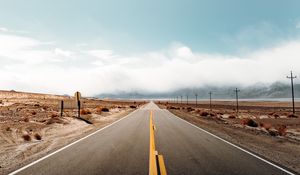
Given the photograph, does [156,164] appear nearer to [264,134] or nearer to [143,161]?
[143,161]

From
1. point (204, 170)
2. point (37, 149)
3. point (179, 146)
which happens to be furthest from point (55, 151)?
point (204, 170)

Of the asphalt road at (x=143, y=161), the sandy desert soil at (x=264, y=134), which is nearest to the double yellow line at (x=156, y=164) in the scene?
the asphalt road at (x=143, y=161)

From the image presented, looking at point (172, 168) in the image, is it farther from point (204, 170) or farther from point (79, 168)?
point (79, 168)

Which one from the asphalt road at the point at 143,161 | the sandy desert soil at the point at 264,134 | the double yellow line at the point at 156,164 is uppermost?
the double yellow line at the point at 156,164

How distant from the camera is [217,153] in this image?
9.98 m

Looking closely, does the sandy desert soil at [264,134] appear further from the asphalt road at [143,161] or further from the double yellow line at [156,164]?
the double yellow line at [156,164]

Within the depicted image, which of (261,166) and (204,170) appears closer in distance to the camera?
(204,170)

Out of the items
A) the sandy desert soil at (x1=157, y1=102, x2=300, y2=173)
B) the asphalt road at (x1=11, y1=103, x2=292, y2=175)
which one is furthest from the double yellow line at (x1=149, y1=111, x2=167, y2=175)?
the sandy desert soil at (x1=157, y1=102, x2=300, y2=173)

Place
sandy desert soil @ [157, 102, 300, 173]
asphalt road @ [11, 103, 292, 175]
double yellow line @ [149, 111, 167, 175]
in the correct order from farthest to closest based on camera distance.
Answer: sandy desert soil @ [157, 102, 300, 173] → asphalt road @ [11, 103, 292, 175] → double yellow line @ [149, 111, 167, 175]

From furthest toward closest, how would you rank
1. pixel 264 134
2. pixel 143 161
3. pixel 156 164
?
pixel 264 134 < pixel 143 161 < pixel 156 164

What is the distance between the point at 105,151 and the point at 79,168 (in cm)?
272

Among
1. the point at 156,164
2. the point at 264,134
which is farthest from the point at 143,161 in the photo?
the point at 264,134

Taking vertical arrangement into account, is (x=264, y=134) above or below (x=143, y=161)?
below

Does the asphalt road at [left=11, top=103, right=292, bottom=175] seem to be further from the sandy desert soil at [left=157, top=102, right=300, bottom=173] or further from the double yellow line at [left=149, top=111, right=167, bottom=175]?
the sandy desert soil at [left=157, top=102, right=300, bottom=173]
